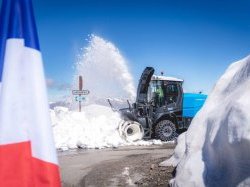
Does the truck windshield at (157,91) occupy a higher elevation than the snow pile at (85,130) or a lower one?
higher

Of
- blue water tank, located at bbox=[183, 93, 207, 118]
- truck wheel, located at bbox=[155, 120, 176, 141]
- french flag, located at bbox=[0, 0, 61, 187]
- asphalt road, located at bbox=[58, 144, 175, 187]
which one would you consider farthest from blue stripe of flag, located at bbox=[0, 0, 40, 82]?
blue water tank, located at bbox=[183, 93, 207, 118]

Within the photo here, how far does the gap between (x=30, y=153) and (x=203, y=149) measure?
14.5 feet

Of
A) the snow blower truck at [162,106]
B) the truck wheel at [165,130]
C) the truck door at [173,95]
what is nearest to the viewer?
the truck wheel at [165,130]

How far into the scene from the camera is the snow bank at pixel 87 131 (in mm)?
16734

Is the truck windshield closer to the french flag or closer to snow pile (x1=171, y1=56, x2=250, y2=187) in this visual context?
snow pile (x1=171, y1=56, x2=250, y2=187)

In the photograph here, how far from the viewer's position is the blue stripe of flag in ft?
7.70

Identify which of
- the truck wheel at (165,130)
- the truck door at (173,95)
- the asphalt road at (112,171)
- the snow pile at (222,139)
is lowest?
the asphalt road at (112,171)

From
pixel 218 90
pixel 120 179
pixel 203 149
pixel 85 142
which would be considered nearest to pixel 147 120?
pixel 85 142

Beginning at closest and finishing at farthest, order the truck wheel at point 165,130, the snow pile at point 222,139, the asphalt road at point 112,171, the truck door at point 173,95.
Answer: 1. the snow pile at point 222,139
2. the asphalt road at point 112,171
3. the truck wheel at point 165,130
4. the truck door at point 173,95

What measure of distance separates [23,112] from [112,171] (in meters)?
7.74

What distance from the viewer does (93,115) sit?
69.6ft

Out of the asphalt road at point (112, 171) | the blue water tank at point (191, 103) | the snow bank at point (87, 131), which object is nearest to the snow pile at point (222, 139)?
the asphalt road at point (112, 171)

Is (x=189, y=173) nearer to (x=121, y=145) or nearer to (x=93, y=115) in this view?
(x=121, y=145)

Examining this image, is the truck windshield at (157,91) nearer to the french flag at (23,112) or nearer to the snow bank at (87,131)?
the snow bank at (87,131)
